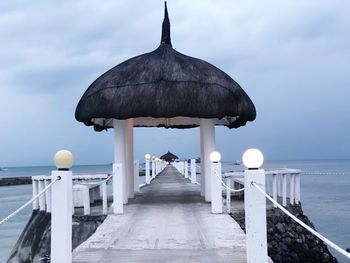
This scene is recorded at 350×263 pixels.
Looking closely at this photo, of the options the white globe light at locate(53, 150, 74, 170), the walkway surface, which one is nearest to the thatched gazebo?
the walkway surface

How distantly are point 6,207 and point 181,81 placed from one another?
33.8m

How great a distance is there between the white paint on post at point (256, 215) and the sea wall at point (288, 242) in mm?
3962

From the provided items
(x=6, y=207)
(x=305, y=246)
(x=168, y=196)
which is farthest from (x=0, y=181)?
(x=305, y=246)

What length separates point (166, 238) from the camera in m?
7.52

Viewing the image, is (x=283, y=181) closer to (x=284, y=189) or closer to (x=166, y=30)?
(x=284, y=189)

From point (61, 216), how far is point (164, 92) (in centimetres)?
685

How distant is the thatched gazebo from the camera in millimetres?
11867

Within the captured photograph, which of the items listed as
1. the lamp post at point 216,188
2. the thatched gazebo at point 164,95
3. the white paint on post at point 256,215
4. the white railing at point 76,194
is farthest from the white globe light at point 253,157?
the thatched gazebo at point 164,95

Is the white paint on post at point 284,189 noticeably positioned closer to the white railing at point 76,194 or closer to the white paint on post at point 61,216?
the white railing at point 76,194

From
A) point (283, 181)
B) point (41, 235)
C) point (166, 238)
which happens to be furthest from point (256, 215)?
point (283, 181)

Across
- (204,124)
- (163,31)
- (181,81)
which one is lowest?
(204,124)

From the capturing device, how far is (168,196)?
1497 cm

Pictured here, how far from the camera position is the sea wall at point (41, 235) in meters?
9.71

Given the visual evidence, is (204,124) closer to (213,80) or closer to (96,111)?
(213,80)
